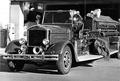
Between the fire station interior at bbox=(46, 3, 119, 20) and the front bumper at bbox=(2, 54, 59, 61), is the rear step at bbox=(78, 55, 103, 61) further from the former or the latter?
the fire station interior at bbox=(46, 3, 119, 20)

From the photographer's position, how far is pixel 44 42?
9.95m

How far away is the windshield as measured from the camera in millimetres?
11367

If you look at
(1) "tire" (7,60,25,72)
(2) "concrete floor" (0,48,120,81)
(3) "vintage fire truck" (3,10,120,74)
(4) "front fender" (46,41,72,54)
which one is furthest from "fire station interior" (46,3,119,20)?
(4) "front fender" (46,41,72,54)

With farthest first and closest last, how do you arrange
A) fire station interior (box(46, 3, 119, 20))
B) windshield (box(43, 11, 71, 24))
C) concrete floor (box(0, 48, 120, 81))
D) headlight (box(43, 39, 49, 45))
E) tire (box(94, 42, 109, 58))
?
fire station interior (box(46, 3, 119, 20)) → tire (box(94, 42, 109, 58)) → windshield (box(43, 11, 71, 24)) → headlight (box(43, 39, 49, 45)) → concrete floor (box(0, 48, 120, 81))

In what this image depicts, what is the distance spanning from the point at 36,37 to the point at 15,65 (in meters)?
1.23

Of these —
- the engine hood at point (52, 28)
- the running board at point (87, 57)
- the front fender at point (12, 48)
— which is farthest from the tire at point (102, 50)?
the front fender at point (12, 48)

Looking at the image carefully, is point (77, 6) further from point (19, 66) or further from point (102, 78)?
point (102, 78)

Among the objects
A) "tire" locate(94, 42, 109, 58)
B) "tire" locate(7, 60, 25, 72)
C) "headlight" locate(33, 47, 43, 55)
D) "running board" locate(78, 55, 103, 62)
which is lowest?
"tire" locate(7, 60, 25, 72)

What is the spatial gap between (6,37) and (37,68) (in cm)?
693

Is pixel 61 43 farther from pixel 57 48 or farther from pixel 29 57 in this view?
pixel 29 57

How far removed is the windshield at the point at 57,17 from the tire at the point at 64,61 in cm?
153

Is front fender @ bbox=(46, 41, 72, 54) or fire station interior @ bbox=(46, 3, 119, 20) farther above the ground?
fire station interior @ bbox=(46, 3, 119, 20)

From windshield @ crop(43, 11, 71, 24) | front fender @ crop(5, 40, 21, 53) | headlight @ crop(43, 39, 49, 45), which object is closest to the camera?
headlight @ crop(43, 39, 49, 45)

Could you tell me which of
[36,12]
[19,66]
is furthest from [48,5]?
[19,66]
